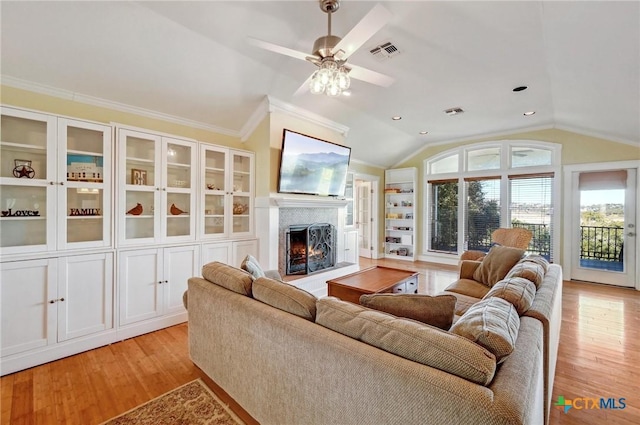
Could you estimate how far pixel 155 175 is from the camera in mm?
3070

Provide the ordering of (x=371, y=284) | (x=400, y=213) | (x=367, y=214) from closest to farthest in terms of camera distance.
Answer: (x=371, y=284), (x=400, y=213), (x=367, y=214)

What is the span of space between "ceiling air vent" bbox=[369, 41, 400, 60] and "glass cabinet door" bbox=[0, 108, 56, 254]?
308cm

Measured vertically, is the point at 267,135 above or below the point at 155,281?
above

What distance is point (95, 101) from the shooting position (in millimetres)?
2951

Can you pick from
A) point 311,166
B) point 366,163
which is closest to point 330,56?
point 311,166

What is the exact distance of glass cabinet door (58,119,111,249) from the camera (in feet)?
8.53

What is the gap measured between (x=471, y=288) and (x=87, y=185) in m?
3.97

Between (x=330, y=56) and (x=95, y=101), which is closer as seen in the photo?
(x=330, y=56)

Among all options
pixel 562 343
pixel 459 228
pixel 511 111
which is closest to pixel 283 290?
pixel 562 343

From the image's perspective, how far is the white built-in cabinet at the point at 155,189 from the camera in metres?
2.86

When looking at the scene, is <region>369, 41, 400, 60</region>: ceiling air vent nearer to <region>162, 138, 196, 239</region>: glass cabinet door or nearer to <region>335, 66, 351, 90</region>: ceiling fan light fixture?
<region>335, 66, 351, 90</region>: ceiling fan light fixture

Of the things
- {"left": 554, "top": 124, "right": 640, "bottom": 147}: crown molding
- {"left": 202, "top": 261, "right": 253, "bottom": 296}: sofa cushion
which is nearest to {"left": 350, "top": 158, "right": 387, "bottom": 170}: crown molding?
{"left": 554, "top": 124, "right": 640, "bottom": 147}: crown molding

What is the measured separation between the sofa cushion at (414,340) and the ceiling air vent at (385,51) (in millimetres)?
2648

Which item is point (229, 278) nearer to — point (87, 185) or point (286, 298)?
point (286, 298)
